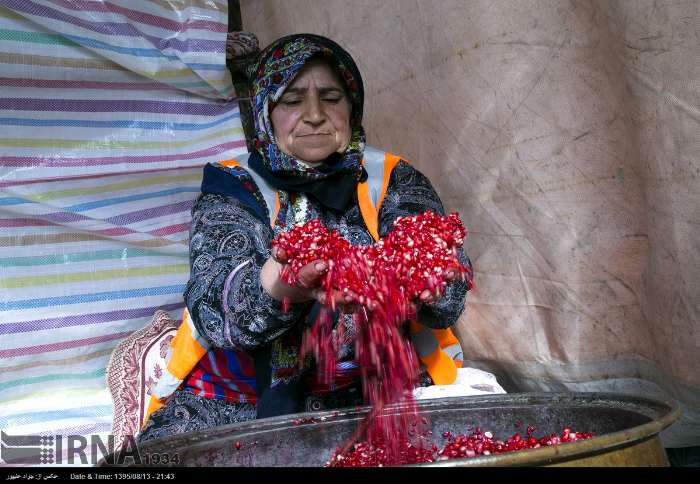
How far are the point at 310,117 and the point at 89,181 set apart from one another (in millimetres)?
833

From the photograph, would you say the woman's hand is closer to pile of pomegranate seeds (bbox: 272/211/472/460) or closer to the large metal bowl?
pile of pomegranate seeds (bbox: 272/211/472/460)

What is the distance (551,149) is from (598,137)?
147 mm

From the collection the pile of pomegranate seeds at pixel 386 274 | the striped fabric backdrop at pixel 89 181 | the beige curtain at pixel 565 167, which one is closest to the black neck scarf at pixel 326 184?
the beige curtain at pixel 565 167

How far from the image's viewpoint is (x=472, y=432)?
1.87 meters

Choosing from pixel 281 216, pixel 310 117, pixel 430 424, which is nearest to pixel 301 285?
pixel 430 424

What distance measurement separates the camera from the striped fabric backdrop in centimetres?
262

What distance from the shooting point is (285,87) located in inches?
96.7

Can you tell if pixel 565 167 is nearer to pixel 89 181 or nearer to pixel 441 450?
pixel 441 450

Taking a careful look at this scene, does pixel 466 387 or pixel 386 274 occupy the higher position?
pixel 386 274

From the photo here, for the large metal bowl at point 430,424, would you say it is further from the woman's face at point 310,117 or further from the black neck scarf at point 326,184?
the woman's face at point 310,117

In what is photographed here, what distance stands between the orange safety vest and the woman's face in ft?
0.46

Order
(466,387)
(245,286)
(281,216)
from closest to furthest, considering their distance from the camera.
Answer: (245,286), (466,387), (281,216)

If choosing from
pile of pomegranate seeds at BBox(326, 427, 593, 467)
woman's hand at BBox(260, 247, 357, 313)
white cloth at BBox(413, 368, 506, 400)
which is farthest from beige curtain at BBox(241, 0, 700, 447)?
woman's hand at BBox(260, 247, 357, 313)

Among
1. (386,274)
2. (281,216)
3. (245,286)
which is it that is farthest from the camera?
(281,216)
